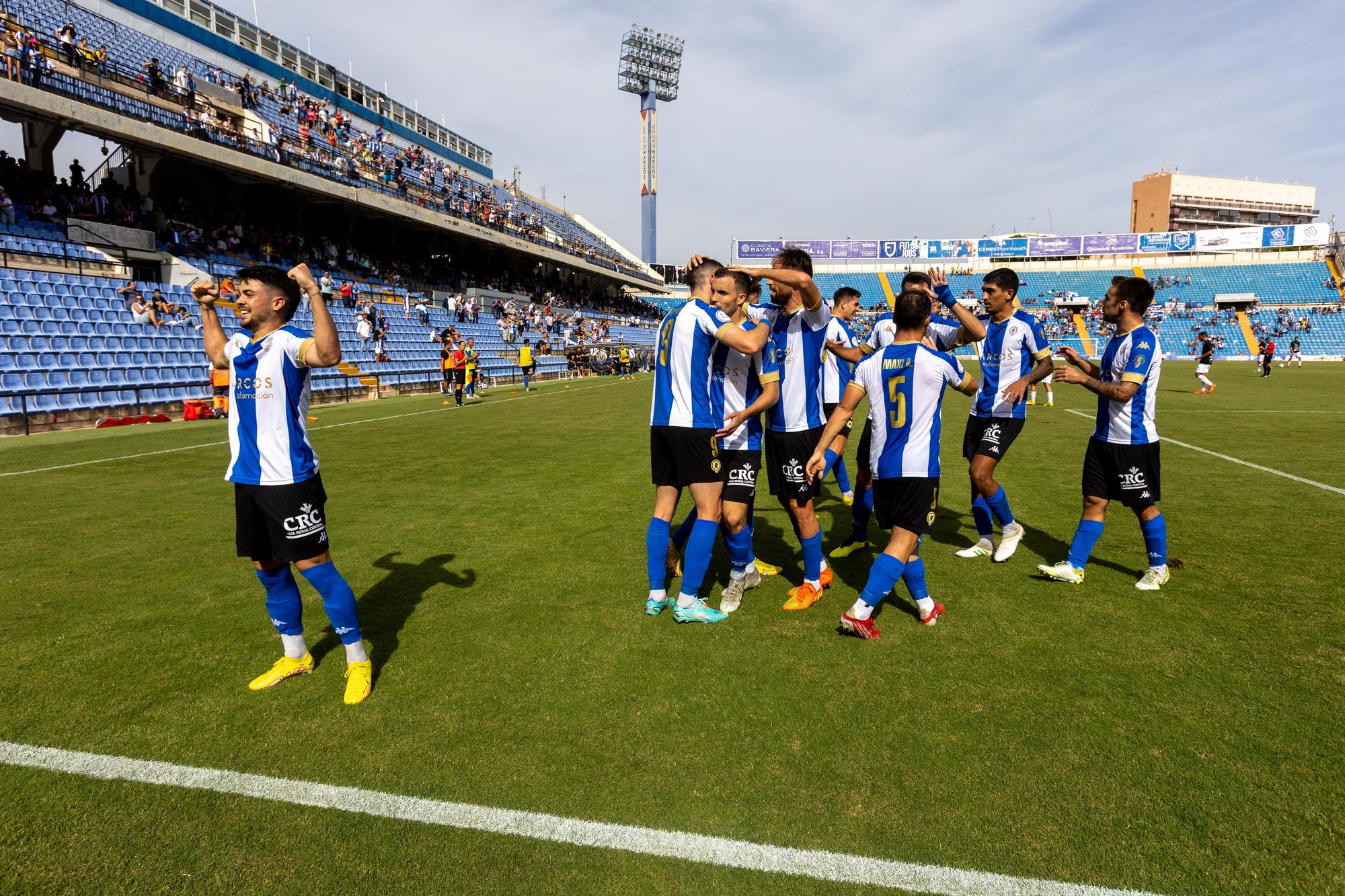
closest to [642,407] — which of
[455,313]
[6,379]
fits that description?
[6,379]

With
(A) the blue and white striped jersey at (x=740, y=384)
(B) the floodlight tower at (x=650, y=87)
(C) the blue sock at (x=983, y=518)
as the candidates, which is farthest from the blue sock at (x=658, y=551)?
(B) the floodlight tower at (x=650, y=87)

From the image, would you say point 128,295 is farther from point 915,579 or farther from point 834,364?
point 915,579

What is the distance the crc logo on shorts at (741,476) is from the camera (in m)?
4.43

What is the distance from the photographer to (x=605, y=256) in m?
59.7

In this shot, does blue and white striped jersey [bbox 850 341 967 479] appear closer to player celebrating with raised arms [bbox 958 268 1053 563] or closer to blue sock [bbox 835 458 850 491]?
player celebrating with raised arms [bbox 958 268 1053 563]

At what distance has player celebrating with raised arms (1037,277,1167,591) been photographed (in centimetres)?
465

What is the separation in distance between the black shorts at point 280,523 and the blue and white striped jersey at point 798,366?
2.91 meters

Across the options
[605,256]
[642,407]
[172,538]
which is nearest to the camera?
[172,538]

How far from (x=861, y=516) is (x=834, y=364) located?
1581mm

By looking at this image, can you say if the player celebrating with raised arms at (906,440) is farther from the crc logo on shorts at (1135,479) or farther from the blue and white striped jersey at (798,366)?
the crc logo on shorts at (1135,479)

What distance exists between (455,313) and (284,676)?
32299 mm

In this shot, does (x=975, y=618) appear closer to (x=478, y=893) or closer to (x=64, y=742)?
(x=478, y=893)

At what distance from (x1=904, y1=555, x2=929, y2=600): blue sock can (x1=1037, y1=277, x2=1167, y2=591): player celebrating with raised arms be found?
1.49 metres

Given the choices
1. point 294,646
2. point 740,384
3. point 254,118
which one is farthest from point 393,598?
point 254,118
